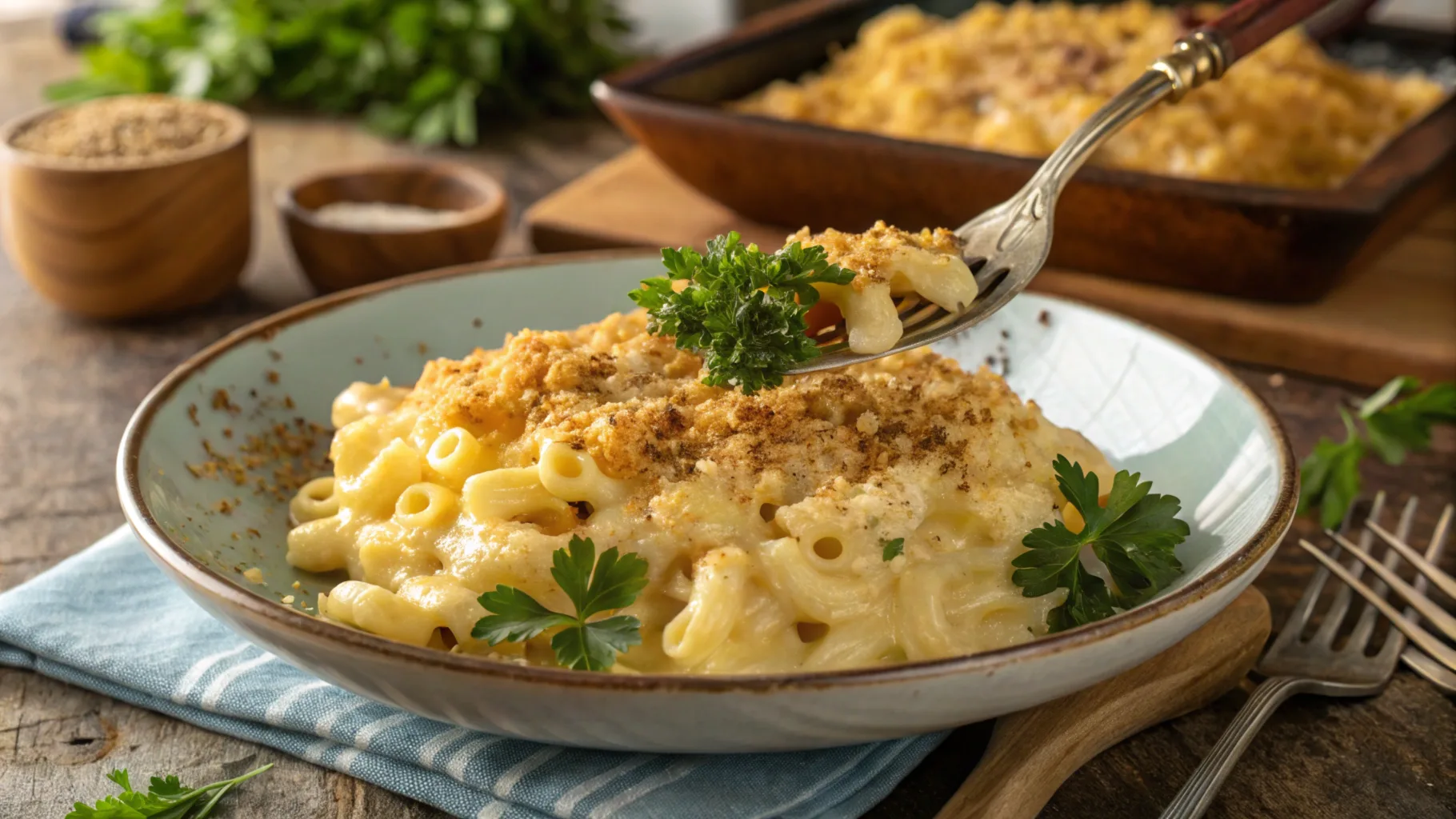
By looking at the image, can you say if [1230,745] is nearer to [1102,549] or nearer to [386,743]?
[1102,549]

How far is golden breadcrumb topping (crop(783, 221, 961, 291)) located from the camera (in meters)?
1.96

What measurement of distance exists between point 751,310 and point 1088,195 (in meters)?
1.41

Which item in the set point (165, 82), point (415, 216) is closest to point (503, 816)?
point (415, 216)

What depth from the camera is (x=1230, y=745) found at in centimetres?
176

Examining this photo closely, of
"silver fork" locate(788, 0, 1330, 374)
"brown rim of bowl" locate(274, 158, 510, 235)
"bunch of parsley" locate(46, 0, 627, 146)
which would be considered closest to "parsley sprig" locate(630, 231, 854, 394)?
"silver fork" locate(788, 0, 1330, 374)

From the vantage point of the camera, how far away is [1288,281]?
119 inches

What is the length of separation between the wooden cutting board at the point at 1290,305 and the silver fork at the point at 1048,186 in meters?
0.68

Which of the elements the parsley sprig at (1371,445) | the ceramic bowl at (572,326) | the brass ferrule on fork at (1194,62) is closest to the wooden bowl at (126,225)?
the ceramic bowl at (572,326)

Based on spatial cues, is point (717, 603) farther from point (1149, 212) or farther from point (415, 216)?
point (415, 216)

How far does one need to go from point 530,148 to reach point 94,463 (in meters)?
2.35

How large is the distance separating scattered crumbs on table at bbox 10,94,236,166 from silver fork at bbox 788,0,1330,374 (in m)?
2.09

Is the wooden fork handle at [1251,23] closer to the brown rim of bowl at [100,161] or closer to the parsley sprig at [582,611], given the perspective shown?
the parsley sprig at [582,611]

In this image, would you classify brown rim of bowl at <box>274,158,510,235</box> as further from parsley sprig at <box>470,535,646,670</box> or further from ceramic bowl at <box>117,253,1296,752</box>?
parsley sprig at <box>470,535,646,670</box>

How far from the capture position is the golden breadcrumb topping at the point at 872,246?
6.43 feet
